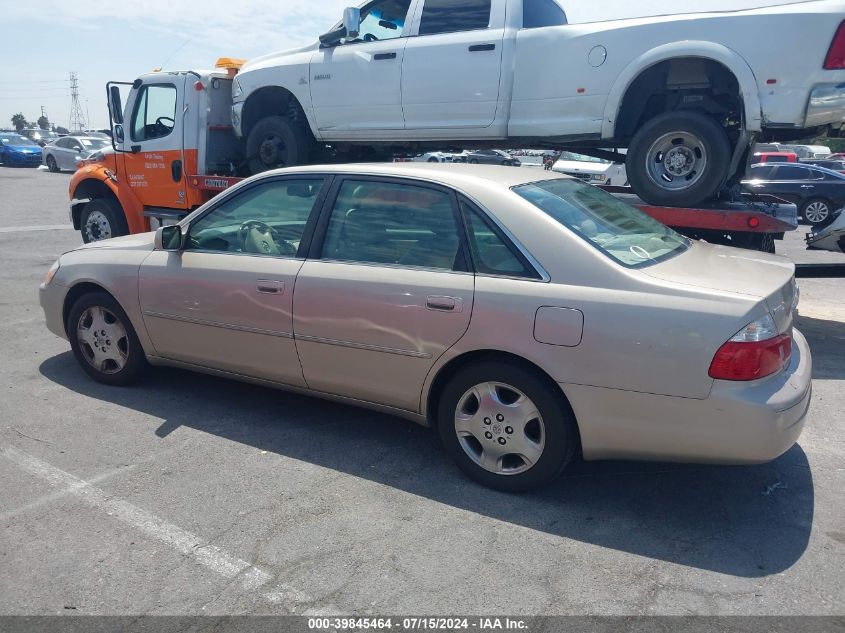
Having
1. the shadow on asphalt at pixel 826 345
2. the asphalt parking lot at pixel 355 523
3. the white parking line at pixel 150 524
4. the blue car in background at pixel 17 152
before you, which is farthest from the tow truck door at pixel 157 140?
the blue car in background at pixel 17 152

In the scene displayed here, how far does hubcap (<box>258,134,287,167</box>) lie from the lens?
7789mm

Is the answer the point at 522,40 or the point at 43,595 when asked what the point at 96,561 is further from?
the point at 522,40

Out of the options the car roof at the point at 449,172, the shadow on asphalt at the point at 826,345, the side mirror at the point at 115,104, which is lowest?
the shadow on asphalt at the point at 826,345

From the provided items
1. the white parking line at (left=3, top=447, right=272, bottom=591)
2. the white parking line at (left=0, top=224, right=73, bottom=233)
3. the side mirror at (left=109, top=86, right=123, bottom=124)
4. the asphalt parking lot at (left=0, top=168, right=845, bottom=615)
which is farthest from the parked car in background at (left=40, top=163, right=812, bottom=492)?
the white parking line at (left=0, top=224, right=73, bottom=233)

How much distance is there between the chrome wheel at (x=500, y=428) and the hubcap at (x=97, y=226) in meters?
6.68

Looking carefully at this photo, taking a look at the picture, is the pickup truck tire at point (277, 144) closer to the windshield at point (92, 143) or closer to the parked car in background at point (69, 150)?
Answer: the parked car in background at point (69, 150)

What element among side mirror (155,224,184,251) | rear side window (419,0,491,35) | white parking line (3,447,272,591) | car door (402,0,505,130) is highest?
rear side window (419,0,491,35)

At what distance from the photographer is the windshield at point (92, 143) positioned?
29295 millimetres

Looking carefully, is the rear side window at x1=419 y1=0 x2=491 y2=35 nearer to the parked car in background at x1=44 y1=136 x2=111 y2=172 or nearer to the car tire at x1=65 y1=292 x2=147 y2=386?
the car tire at x1=65 y1=292 x2=147 y2=386

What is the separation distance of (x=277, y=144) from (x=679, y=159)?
4.20 metres

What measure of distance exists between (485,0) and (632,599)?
213 inches

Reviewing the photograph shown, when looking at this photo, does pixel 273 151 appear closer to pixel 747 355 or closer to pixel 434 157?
pixel 747 355

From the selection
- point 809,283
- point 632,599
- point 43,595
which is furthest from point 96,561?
point 809,283

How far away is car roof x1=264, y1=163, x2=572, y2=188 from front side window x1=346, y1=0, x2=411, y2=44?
3364 millimetres
